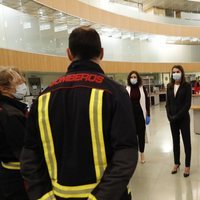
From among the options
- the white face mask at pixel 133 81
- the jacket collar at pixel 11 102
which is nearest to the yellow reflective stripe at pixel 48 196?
the jacket collar at pixel 11 102

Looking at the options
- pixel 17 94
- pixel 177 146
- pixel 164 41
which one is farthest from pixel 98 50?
pixel 164 41

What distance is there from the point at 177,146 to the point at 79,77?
2919 millimetres

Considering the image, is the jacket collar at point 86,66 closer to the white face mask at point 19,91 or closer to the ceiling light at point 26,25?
the white face mask at point 19,91

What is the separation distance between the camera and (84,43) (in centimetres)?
122

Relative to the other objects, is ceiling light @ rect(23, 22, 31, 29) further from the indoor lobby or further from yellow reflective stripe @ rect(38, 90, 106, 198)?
yellow reflective stripe @ rect(38, 90, 106, 198)

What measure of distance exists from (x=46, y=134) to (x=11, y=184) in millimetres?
942

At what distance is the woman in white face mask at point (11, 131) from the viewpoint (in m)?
1.73

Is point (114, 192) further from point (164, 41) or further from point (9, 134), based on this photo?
point (164, 41)

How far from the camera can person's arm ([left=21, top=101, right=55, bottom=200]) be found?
127 centimetres

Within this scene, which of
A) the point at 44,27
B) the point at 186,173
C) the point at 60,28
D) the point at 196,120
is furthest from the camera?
the point at 60,28

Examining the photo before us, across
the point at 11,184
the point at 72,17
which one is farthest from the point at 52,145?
the point at 72,17

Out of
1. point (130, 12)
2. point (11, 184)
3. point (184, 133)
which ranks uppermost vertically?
point (130, 12)

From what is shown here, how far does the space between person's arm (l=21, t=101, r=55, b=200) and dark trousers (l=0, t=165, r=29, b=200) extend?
2.23 feet

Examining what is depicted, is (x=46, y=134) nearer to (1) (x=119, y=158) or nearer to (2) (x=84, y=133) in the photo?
(2) (x=84, y=133)
